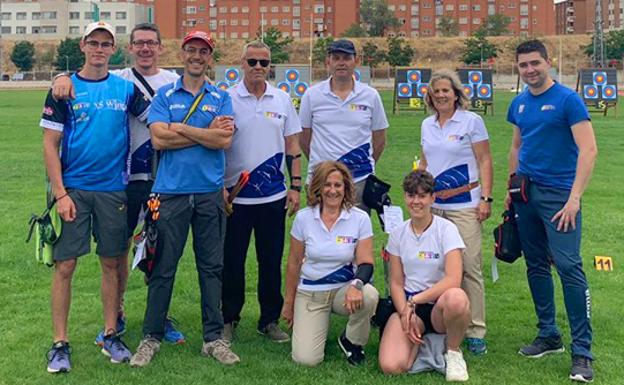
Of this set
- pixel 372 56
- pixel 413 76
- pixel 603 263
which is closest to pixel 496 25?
pixel 372 56

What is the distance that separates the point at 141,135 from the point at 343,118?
1557 mm

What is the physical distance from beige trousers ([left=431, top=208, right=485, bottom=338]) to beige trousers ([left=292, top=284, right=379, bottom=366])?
29.7 inches

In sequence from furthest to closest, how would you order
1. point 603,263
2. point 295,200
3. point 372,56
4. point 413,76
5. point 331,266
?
point 372,56 < point 413,76 < point 603,263 < point 295,200 < point 331,266

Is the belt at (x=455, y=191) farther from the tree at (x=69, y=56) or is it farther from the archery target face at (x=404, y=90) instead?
the tree at (x=69, y=56)

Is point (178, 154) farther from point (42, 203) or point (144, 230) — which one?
point (42, 203)

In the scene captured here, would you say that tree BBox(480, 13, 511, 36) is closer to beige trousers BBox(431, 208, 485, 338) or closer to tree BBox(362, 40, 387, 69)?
tree BBox(362, 40, 387, 69)

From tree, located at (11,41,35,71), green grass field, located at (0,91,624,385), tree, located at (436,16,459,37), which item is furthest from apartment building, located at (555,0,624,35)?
green grass field, located at (0,91,624,385)

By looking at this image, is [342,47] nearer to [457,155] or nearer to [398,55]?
[457,155]

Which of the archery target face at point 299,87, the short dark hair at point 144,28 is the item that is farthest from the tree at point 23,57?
the short dark hair at point 144,28

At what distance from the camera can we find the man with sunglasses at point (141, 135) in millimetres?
5133

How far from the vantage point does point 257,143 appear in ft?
17.0

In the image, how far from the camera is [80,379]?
15.0 ft

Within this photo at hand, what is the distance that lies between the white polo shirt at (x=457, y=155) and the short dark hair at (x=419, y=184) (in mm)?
476

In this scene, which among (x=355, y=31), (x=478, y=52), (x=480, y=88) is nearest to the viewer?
(x=480, y=88)
